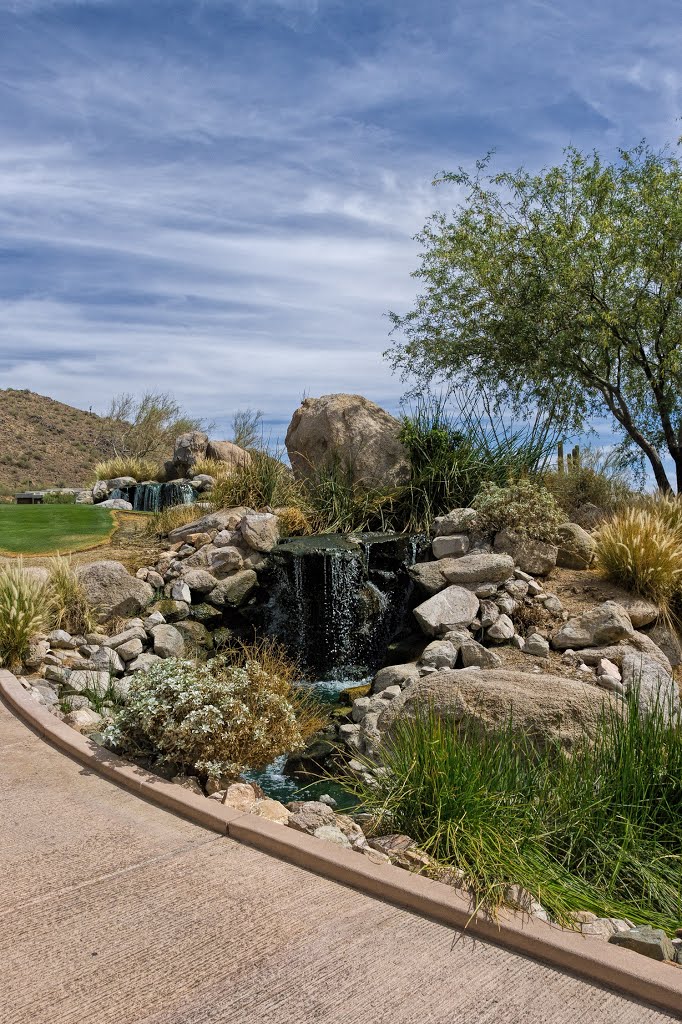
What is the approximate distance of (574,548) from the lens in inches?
409

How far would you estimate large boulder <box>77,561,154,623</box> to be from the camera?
10086mm

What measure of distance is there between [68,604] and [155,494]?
1079cm

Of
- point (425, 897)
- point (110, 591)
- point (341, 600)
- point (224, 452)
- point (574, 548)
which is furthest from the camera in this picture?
point (224, 452)

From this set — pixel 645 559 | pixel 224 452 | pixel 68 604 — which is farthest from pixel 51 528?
pixel 645 559

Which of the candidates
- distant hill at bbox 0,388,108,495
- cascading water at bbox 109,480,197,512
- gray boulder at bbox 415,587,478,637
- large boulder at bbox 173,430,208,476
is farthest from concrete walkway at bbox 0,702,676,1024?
distant hill at bbox 0,388,108,495

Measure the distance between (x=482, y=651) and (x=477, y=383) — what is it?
770 centimetres

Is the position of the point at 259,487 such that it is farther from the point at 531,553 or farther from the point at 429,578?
the point at 531,553

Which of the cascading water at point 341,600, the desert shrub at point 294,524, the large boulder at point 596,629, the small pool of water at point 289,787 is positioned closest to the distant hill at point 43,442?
the desert shrub at point 294,524

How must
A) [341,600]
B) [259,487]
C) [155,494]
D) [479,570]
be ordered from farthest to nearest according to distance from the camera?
[155,494] → [259,487] → [341,600] → [479,570]

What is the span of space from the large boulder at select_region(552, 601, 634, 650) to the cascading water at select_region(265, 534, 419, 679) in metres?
2.32

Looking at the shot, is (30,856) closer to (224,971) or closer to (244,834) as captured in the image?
(244,834)

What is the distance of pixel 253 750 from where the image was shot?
18.3ft

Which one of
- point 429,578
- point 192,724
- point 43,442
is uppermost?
point 43,442

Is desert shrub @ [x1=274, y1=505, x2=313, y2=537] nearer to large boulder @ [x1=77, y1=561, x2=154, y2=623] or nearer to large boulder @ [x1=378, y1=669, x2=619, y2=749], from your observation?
large boulder @ [x1=77, y1=561, x2=154, y2=623]
